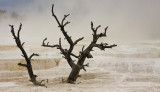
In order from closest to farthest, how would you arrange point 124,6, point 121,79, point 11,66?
1. point 121,79
2. point 11,66
3. point 124,6

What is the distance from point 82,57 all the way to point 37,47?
13061 millimetres

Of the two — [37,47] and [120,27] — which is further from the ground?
[120,27]

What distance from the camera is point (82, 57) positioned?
15.4 meters

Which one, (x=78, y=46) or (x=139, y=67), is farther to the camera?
(x=78, y=46)

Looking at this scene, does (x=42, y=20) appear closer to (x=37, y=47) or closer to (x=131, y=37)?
(x=131, y=37)

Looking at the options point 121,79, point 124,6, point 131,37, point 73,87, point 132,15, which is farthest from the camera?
point 124,6

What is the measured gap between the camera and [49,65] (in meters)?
22.9

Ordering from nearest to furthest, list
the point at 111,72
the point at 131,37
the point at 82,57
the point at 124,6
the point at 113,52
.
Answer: the point at 82,57 → the point at 111,72 → the point at 113,52 → the point at 131,37 → the point at 124,6

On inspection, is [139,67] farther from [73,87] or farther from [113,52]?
[73,87]

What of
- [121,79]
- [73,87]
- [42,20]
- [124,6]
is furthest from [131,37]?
[73,87]

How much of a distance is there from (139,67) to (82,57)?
5684mm

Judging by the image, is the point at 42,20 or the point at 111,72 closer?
the point at 111,72

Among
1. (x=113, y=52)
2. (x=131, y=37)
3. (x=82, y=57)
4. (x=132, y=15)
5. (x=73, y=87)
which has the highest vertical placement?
(x=132, y=15)

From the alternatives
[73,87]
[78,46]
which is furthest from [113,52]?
[73,87]
